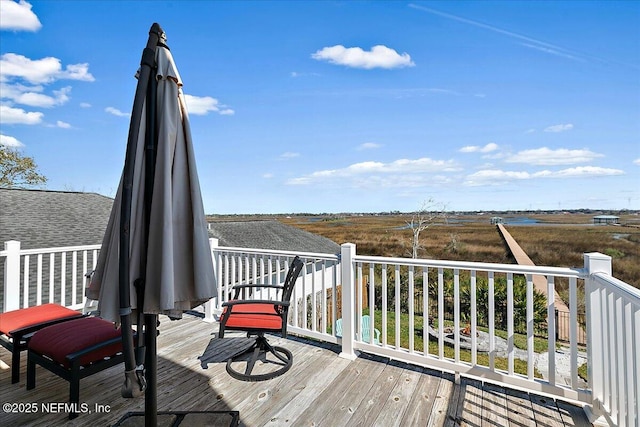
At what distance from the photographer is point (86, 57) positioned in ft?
31.5

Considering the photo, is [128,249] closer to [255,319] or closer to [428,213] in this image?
[255,319]

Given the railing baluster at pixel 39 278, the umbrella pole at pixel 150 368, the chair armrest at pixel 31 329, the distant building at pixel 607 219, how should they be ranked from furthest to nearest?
the distant building at pixel 607 219 → the railing baluster at pixel 39 278 → the chair armrest at pixel 31 329 → the umbrella pole at pixel 150 368

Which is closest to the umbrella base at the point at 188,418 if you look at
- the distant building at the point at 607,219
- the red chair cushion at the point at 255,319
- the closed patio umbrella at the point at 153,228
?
the closed patio umbrella at the point at 153,228

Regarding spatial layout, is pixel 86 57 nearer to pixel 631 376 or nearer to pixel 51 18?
pixel 51 18

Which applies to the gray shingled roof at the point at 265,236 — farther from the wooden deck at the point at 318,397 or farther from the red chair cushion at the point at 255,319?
the wooden deck at the point at 318,397

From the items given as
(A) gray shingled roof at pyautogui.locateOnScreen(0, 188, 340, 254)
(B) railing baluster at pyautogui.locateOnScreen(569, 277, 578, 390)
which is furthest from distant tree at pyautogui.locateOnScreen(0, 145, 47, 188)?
(B) railing baluster at pyautogui.locateOnScreen(569, 277, 578, 390)

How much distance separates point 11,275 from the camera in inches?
153

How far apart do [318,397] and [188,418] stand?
3.20 feet

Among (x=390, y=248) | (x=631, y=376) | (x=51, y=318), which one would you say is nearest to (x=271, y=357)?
(x=51, y=318)

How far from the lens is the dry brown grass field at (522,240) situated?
24438 mm

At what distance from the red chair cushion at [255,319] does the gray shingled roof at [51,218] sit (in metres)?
6.29

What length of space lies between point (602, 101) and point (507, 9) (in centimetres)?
879

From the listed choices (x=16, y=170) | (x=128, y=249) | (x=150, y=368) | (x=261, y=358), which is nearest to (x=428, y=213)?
(x=261, y=358)

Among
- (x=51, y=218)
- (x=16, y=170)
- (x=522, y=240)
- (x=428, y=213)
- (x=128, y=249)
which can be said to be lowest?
(x=522, y=240)
